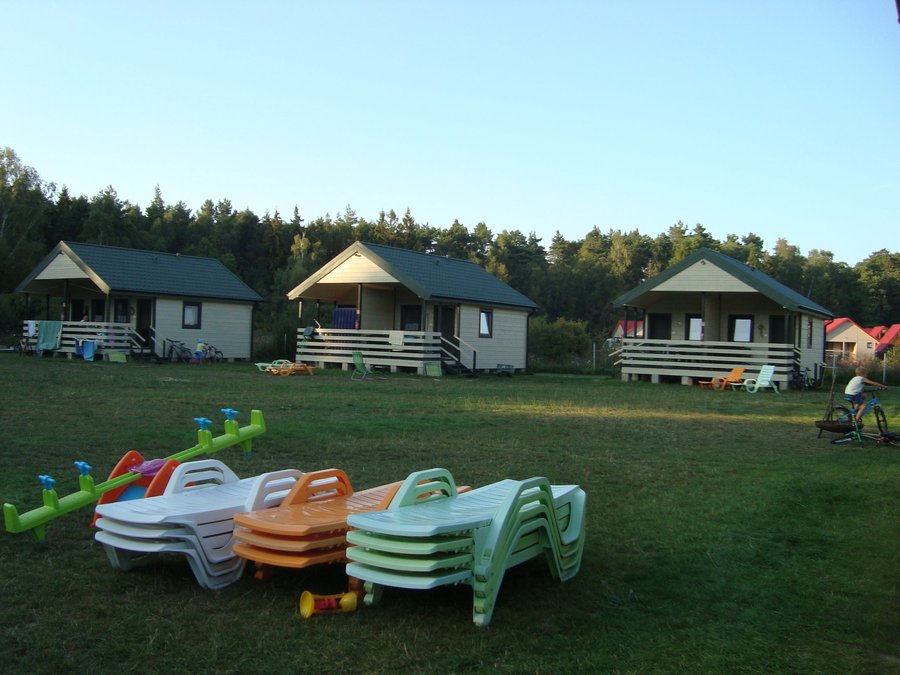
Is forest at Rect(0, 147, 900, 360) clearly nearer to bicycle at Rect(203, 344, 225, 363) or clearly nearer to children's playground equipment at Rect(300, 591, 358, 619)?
bicycle at Rect(203, 344, 225, 363)

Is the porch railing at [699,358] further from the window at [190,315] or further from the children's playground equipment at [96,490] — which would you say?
the children's playground equipment at [96,490]

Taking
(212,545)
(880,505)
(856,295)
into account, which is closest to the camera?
(212,545)

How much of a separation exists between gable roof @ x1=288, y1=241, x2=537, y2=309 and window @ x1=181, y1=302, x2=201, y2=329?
4.44m

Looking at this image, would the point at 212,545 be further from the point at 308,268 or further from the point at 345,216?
the point at 345,216

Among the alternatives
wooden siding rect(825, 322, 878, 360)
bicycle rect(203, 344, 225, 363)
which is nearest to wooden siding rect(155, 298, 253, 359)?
bicycle rect(203, 344, 225, 363)

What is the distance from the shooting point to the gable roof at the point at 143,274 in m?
29.7

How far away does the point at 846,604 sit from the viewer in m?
4.93

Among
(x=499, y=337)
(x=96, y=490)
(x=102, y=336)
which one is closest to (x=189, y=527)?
(x=96, y=490)

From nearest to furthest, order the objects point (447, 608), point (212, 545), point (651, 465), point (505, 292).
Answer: point (447, 608) → point (212, 545) → point (651, 465) → point (505, 292)

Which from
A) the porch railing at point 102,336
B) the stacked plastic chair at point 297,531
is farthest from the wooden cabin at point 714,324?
the stacked plastic chair at point 297,531

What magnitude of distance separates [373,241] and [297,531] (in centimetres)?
6781

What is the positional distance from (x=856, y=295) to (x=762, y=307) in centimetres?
5849

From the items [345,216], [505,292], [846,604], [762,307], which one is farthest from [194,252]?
[846,604]

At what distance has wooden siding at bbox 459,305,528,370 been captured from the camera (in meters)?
28.8
